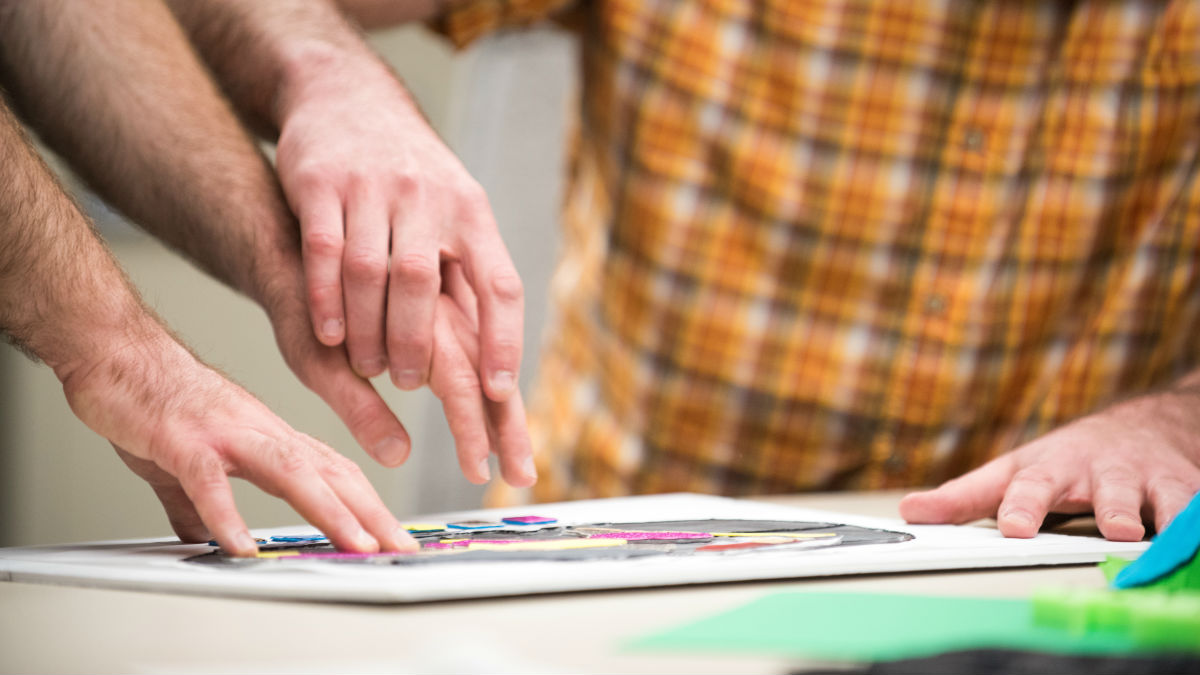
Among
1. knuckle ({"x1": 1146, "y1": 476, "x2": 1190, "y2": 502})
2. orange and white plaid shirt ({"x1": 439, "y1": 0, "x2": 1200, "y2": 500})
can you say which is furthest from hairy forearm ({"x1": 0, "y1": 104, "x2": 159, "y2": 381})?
orange and white plaid shirt ({"x1": 439, "y1": 0, "x2": 1200, "y2": 500})

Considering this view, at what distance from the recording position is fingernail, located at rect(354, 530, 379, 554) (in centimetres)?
48

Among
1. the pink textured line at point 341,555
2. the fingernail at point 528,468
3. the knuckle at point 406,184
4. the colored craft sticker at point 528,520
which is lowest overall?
the colored craft sticker at point 528,520

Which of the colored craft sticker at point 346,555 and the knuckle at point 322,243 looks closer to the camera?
the colored craft sticker at point 346,555

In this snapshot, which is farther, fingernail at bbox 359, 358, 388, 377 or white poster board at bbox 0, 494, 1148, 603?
fingernail at bbox 359, 358, 388, 377

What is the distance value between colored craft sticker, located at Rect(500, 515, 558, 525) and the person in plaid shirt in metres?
0.48

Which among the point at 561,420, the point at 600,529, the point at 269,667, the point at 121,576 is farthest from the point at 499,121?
the point at 269,667

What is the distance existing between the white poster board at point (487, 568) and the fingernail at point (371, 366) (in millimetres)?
104

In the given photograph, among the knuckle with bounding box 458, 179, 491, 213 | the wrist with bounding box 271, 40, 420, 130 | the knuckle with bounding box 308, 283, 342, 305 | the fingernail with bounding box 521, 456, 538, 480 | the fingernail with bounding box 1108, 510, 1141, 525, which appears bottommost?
the fingernail with bounding box 521, 456, 538, 480

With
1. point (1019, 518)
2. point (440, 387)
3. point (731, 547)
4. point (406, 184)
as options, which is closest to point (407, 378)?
point (440, 387)

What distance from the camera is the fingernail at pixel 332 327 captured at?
2.08 feet

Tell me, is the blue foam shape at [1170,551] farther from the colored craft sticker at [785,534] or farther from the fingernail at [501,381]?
the fingernail at [501,381]

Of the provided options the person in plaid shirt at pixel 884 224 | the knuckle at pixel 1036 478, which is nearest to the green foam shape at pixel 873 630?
the knuckle at pixel 1036 478

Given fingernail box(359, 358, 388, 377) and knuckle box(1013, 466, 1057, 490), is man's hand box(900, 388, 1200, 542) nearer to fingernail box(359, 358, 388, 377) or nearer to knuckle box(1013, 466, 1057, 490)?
knuckle box(1013, 466, 1057, 490)

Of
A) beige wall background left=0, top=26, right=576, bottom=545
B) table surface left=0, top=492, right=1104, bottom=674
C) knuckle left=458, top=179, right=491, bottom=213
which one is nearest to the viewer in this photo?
table surface left=0, top=492, right=1104, bottom=674
